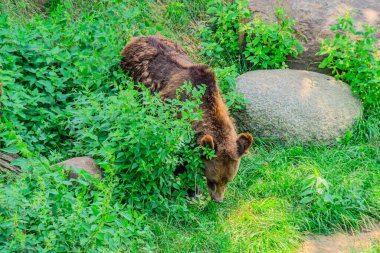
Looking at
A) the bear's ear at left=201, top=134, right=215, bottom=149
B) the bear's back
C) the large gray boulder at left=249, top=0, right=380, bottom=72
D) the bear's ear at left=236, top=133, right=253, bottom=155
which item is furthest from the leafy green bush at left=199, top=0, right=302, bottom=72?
the bear's ear at left=201, top=134, right=215, bottom=149

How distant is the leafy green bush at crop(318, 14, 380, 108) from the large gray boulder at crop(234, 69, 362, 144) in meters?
0.19

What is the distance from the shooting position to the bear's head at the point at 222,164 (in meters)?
7.25

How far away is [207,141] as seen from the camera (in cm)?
699

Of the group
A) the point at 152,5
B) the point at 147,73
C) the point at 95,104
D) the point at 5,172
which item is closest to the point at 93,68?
the point at 147,73

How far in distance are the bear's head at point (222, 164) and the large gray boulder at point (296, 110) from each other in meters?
1.35

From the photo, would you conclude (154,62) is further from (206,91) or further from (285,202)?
(285,202)

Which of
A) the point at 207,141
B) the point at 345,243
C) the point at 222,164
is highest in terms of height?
the point at 207,141

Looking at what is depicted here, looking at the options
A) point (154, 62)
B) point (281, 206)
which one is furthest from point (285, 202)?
point (154, 62)

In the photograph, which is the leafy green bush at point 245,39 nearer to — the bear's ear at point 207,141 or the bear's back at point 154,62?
the bear's back at point 154,62

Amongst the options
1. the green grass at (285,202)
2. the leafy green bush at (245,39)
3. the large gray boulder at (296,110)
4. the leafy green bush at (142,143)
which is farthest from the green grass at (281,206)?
the leafy green bush at (245,39)

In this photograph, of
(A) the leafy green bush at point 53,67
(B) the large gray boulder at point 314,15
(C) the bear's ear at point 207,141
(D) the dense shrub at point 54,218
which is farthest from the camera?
(B) the large gray boulder at point 314,15

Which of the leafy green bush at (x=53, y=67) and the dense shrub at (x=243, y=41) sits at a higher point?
the leafy green bush at (x=53, y=67)

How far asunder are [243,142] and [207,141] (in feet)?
1.71

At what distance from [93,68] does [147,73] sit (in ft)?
2.29
